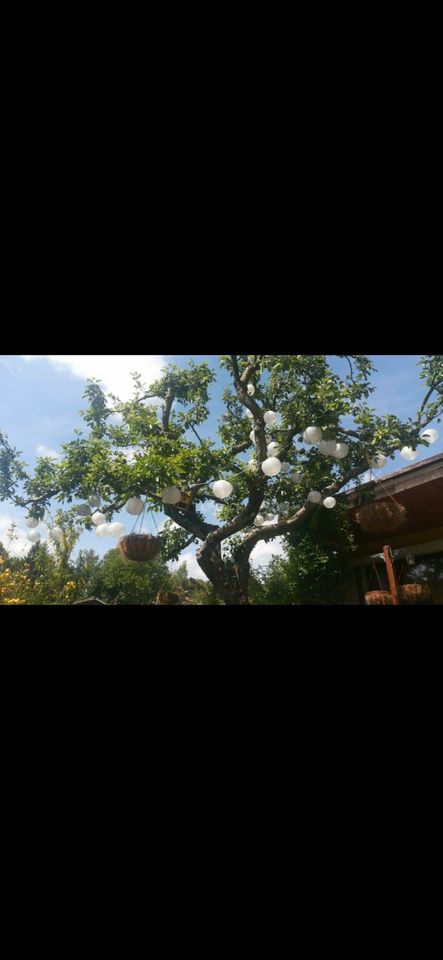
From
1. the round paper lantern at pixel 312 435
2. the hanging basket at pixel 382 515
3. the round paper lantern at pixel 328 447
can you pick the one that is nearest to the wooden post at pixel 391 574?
the hanging basket at pixel 382 515

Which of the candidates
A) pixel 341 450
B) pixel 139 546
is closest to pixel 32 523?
pixel 139 546

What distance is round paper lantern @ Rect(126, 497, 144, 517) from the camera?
15.6ft

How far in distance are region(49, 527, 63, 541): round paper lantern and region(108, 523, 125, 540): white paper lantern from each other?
2.60ft

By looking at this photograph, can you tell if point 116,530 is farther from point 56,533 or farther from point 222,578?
point 222,578

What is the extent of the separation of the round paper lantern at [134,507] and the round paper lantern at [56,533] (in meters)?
0.74

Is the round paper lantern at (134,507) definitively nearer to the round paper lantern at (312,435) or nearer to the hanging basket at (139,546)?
the hanging basket at (139,546)

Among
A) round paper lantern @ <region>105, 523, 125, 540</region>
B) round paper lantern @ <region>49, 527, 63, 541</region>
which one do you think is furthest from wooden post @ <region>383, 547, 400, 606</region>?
round paper lantern @ <region>49, 527, 63, 541</region>

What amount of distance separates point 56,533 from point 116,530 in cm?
92

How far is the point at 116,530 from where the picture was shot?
432 centimetres
